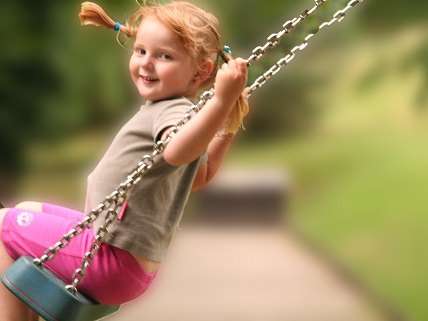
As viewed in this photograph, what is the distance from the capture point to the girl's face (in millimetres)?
1303

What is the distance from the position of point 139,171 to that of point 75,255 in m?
0.15

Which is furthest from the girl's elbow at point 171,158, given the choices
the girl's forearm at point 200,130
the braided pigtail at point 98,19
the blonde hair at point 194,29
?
the braided pigtail at point 98,19

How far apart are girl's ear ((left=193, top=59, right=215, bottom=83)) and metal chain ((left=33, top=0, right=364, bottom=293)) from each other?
0.19 feet

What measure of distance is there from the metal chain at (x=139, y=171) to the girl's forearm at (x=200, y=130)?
A: 0.05ft

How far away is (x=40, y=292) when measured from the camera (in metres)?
1.27

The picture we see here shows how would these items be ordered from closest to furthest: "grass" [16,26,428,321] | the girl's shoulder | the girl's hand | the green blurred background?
the girl's hand < the girl's shoulder < the green blurred background < "grass" [16,26,428,321]

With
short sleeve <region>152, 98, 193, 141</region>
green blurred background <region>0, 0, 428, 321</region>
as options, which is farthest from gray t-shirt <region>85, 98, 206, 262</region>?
green blurred background <region>0, 0, 428, 321</region>

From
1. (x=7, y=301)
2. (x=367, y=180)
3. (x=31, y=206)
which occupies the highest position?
(x=367, y=180)

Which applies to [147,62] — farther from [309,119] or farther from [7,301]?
[309,119]

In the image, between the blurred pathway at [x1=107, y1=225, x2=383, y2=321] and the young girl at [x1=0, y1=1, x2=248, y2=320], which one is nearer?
the young girl at [x1=0, y1=1, x2=248, y2=320]

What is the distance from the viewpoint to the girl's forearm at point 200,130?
1.20 metres

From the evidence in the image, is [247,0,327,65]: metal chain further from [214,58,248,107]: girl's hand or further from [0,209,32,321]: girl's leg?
[0,209,32,321]: girl's leg

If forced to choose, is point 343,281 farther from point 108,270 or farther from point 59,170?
point 108,270

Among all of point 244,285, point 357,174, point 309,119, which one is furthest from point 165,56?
point 357,174
